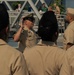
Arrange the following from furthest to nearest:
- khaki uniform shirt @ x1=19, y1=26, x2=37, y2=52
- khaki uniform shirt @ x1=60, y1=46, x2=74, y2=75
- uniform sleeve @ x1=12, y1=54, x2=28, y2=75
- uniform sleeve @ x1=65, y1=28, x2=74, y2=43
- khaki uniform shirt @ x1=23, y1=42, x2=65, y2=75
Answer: khaki uniform shirt @ x1=19, y1=26, x2=37, y2=52, uniform sleeve @ x1=65, y1=28, x2=74, y2=43, khaki uniform shirt @ x1=23, y1=42, x2=65, y2=75, khaki uniform shirt @ x1=60, y1=46, x2=74, y2=75, uniform sleeve @ x1=12, y1=54, x2=28, y2=75

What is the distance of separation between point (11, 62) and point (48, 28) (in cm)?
113

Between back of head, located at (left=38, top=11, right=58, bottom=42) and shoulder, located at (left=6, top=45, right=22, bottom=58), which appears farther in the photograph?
back of head, located at (left=38, top=11, right=58, bottom=42)

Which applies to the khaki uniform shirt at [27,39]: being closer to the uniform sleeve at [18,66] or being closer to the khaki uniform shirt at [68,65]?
the khaki uniform shirt at [68,65]

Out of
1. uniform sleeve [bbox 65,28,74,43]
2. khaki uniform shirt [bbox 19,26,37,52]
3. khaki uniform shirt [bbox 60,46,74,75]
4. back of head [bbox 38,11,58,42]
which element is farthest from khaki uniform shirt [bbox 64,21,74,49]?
khaki uniform shirt [bbox 60,46,74,75]

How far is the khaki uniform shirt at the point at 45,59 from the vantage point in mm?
3619

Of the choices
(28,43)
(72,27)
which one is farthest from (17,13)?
(72,27)

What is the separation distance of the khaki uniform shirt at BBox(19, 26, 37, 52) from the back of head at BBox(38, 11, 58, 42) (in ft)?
7.00

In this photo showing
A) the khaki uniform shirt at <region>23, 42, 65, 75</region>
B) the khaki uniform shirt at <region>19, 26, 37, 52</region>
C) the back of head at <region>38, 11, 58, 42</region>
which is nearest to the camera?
the khaki uniform shirt at <region>23, 42, 65, 75</region>

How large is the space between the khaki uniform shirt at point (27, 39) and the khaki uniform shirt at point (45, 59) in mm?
2232

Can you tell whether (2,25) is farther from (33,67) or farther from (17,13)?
(17,13)

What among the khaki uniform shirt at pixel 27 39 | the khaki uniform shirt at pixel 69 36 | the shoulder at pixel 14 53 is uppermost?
the shoulder at pixel 14 53

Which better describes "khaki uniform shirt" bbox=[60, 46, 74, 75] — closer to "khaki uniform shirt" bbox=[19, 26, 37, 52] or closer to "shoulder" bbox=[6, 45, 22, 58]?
"shoulder" bbox=[6, 45, 22, 58]

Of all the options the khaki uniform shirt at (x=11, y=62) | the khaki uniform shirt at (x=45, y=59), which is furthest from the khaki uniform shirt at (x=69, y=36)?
the khaki uniform shirt at (x=11, y=62)

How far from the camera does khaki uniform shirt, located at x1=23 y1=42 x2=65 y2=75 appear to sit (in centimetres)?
362
